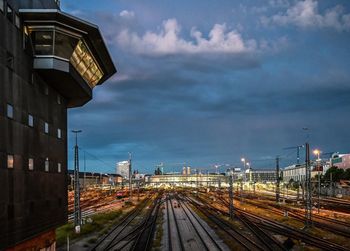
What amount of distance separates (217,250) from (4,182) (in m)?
25.6

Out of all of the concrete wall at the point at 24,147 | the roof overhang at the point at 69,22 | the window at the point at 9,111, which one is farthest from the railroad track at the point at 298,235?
the window at the point at 9,111

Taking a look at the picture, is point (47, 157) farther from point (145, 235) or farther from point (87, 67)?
point (145, 235)

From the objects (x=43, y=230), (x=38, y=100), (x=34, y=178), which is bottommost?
(x=43, y=230)

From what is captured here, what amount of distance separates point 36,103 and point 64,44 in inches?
134

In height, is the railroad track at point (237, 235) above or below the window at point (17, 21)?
below

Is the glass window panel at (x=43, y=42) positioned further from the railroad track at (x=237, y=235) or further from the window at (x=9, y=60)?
the railroad track at (x=237, y=235)

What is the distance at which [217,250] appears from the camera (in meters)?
42.9

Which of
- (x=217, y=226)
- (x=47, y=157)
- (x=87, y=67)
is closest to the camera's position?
(x=47, y=157)

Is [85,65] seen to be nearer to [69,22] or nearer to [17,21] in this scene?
[69,22]

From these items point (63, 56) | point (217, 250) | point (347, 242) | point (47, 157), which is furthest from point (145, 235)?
point (63, 56)

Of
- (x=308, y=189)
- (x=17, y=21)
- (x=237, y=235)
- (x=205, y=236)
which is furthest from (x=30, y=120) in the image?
(x=308, y=189)

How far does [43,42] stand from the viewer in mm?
25375

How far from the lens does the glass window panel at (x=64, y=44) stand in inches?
1001

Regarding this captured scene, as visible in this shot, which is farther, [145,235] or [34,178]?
[145,235]
